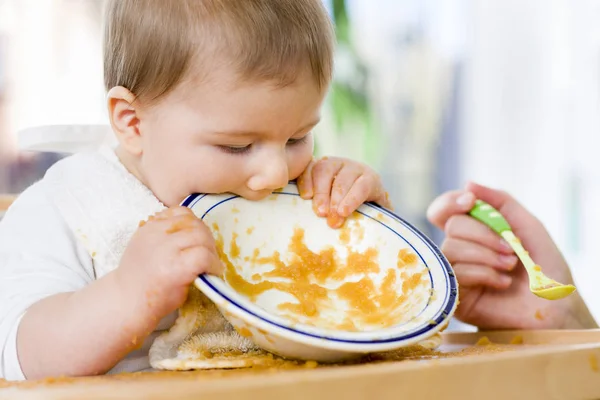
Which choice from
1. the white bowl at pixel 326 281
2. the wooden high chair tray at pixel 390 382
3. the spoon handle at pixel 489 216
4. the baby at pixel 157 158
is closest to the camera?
the wooden high chair tray at pixel 390 382

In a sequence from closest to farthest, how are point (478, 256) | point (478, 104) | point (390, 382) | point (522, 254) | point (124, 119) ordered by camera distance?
point (390, 382)
point (124, 119)
point (522, 254)
point (478, 256)
point (478, 104)

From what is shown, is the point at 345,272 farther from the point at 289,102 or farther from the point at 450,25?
the point at 450,25

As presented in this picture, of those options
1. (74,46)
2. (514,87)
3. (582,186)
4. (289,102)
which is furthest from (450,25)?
(289,102)

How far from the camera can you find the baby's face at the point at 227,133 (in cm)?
90

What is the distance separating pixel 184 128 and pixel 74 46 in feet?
5.92

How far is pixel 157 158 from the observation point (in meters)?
0.98

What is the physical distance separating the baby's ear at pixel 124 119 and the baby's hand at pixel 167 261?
25cm

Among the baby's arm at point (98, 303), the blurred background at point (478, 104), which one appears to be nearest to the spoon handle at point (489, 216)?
the baby's arm at point (98, 303)

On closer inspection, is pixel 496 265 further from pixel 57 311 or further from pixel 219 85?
pixel 57 311

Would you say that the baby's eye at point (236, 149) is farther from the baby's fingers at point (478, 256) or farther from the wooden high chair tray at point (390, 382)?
the baby's fingers at point (478, 256)

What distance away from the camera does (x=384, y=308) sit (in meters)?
0.89

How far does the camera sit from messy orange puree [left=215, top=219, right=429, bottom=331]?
34.1 inches

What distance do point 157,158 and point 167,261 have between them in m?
0.27

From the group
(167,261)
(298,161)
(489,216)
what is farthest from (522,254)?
(167,261)
